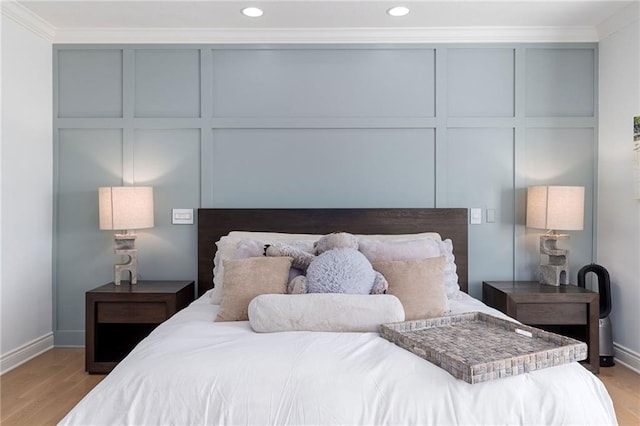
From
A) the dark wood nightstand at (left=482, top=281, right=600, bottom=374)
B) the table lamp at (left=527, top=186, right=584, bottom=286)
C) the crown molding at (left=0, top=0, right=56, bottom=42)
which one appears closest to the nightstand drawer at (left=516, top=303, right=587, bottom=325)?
the dark wood nightstand at (left=482, top=281, right=600, bottom=374)

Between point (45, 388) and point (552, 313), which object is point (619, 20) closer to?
point (552, 313)

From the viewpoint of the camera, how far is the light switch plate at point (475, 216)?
336cm

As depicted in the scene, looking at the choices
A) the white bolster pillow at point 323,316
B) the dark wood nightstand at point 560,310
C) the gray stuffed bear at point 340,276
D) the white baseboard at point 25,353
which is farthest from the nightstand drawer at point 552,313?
the white baseboard at point 25,353

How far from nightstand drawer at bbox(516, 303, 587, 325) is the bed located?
4.30 feet

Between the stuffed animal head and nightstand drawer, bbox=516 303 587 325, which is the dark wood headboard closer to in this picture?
nightstand drawer, bbox=516 303 587 325

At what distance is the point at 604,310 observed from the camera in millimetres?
3064

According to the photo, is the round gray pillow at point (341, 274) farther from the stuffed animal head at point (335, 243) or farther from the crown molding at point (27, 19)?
the crown molding at point (27, 19)

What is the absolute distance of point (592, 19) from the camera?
3.16m

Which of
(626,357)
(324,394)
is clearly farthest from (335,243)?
(626,357)

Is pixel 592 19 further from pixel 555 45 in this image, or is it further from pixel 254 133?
pixel 254 133

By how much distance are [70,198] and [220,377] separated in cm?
263

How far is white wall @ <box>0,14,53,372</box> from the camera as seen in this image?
2.94m

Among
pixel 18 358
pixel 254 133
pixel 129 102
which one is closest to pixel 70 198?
pixel 129 102

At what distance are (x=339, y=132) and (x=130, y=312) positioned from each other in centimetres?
204
